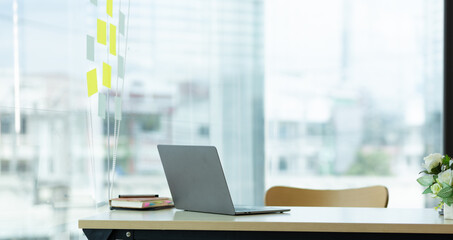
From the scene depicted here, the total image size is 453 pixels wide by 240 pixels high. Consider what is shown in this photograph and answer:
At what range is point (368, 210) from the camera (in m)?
2.16

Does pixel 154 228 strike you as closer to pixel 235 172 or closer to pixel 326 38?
pixel 235 172

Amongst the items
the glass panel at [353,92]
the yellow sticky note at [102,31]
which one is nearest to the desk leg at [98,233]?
the yellow sticky note at [102,31]

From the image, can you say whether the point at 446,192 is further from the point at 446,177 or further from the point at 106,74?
the point at 106,74

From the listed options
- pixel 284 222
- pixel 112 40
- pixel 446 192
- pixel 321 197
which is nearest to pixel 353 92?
pixel 321 197

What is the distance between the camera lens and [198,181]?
1.98 metres

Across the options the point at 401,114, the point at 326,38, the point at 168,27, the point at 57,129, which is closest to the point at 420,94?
the point at 401,114

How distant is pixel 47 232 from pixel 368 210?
142 cm

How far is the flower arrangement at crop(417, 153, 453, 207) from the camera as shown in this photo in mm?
1837

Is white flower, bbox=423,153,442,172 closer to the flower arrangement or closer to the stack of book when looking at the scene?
the flower arrangement

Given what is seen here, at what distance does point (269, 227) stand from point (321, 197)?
44.2 inches

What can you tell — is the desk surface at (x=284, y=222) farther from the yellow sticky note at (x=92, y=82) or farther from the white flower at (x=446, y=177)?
the yellow sticky note at (x=92, y=82)

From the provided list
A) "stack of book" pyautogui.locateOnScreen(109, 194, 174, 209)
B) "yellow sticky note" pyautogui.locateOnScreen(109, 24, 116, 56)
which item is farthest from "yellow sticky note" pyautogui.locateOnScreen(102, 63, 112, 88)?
"stack of book" pyautogui.locateOnScreen(109, 194, 174, 209)

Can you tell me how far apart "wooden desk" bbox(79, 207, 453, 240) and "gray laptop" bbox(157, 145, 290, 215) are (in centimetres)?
7

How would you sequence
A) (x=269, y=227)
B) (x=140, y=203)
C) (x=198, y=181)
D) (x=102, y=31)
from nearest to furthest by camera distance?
(x=269, y=227) → (x=198, y=181) → (x=140, y=203) → (x=102, y=31)
